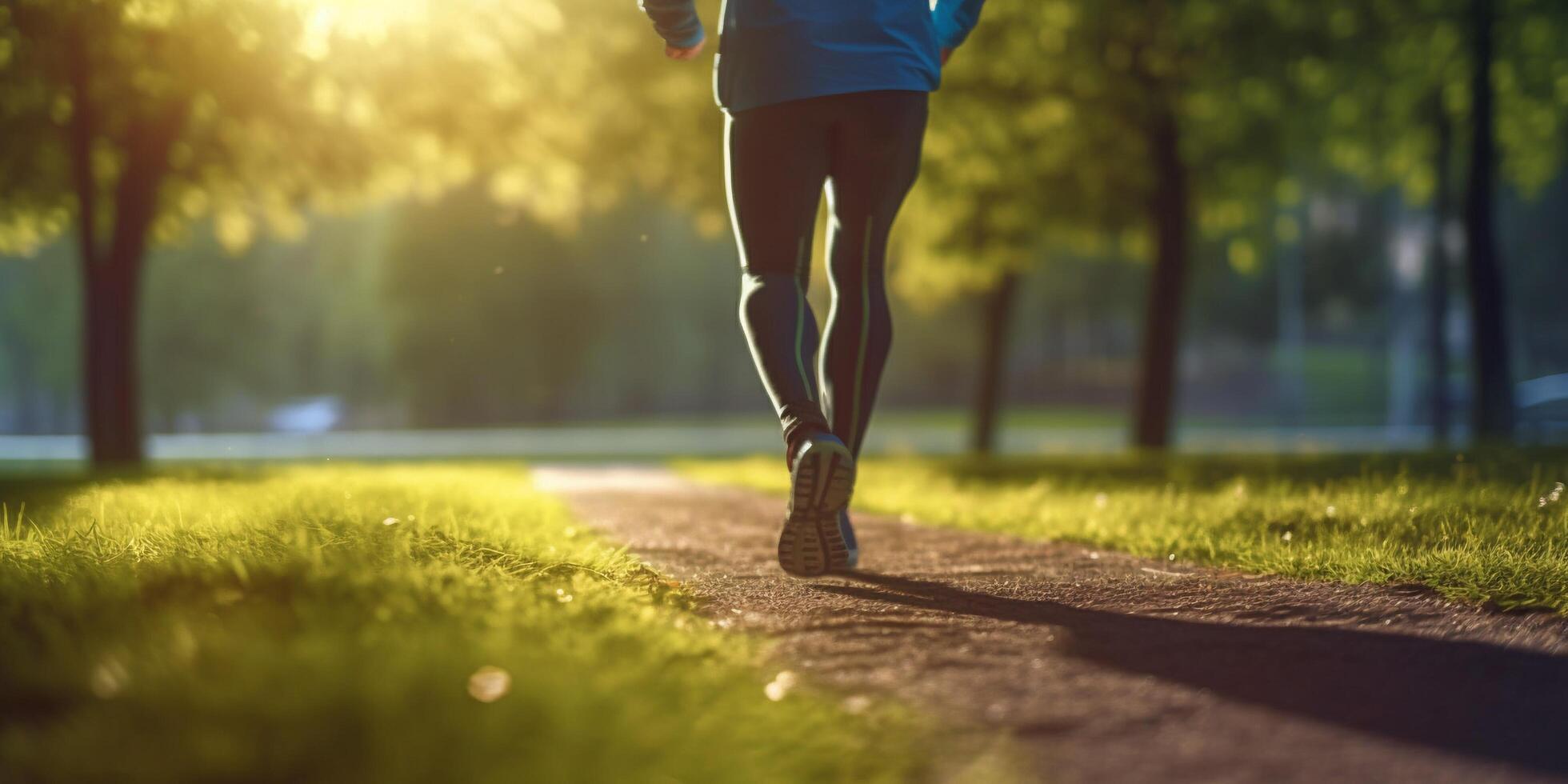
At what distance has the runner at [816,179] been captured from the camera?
10.7 feet

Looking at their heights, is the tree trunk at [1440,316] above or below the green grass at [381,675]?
above

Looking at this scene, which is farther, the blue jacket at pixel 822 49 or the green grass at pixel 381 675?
the blue jacket at pixel 822 49

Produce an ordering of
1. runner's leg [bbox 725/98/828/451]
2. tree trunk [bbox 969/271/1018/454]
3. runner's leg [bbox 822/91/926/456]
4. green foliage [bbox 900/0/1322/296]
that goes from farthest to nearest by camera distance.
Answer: tree trunk [bbox 969/271/1018/454] → green foliage [bbox 900/0/1322/296] → runner's leg [bbox 822/91/926/456] → runner's leg [bbox 725/98/828/451]

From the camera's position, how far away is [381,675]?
1788 mm

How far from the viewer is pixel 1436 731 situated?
1953mm

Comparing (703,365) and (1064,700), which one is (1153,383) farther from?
A: (703,365)

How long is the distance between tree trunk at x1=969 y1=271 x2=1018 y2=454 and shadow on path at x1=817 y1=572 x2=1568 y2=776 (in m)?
14.7

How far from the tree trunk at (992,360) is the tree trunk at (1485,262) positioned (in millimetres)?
6874

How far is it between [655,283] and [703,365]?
686 cm

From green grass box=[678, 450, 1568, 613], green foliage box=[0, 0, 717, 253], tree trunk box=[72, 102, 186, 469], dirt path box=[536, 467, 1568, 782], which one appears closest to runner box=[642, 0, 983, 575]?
dirt path box=[536, 467, 1568, 782]

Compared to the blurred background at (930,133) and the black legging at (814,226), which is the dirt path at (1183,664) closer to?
the black legging at (814,226)

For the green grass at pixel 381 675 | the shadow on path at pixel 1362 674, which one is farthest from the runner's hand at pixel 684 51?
the shadow on path at pixel 1362 674

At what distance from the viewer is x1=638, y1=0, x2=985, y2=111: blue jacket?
3.30 metres

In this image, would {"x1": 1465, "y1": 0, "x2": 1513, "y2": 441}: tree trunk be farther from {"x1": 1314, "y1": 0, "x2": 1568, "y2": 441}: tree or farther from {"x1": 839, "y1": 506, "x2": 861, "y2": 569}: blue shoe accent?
{"x1": 839, "y1": 506, "x2": 861, "y2": 569}: blue shoe accent
